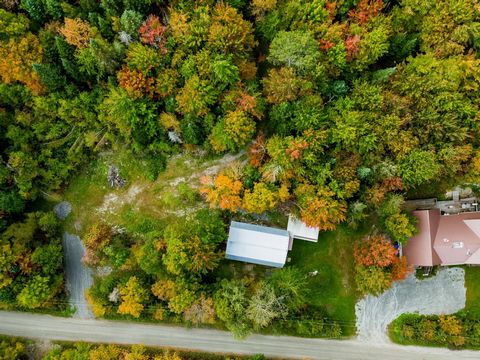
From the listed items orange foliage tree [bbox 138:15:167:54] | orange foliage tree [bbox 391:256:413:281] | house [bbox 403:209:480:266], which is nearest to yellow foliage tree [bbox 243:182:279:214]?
orange foliage tree [bbox 391:256:413:281]

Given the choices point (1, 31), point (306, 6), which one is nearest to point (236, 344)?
point (306, 6)

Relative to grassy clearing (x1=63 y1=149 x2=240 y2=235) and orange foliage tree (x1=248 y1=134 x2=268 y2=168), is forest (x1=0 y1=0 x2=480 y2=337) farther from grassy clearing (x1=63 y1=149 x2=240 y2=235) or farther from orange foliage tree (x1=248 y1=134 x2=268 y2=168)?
grassy clearing (x1=63 y1=149 x2=240 y2=235)

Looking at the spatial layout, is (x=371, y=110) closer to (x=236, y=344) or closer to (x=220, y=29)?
(x=220, y=29)

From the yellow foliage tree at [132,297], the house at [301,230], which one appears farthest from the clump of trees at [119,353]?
the house at [301,230]

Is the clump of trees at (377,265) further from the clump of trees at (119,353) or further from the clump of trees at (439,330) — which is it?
the clump of trees at (119,353)

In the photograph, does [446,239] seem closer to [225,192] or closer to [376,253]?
[376,253]

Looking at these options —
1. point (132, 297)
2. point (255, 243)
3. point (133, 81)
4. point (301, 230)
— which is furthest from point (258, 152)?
point (132, 297)

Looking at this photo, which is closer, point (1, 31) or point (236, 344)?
point (1, 31)
